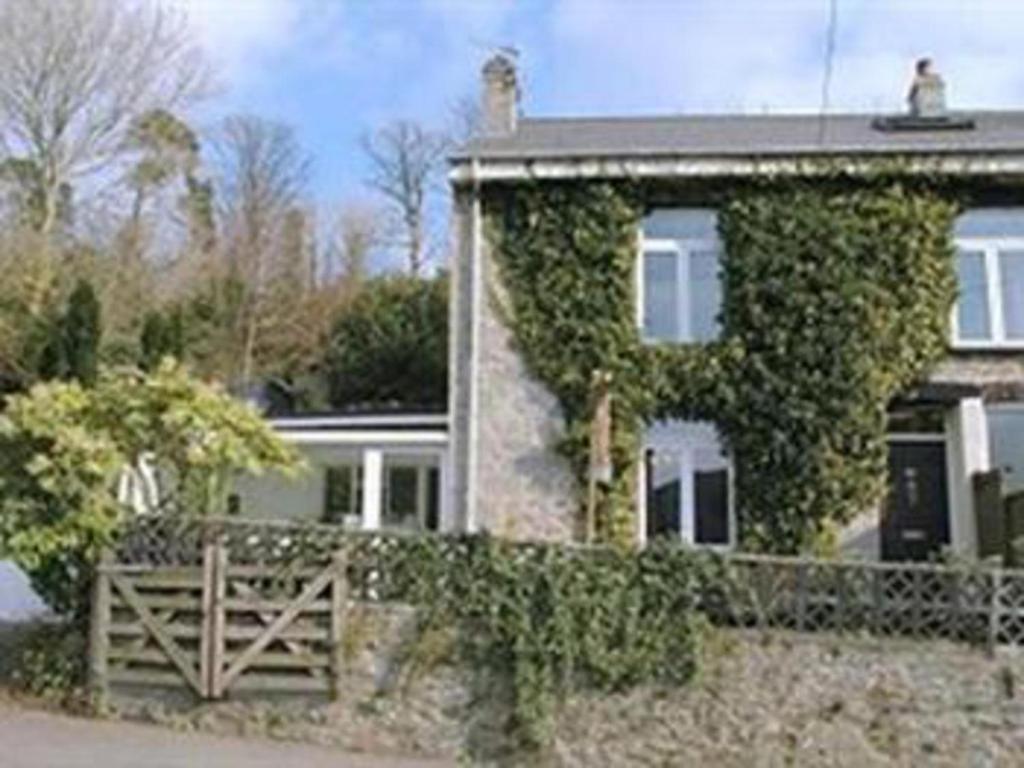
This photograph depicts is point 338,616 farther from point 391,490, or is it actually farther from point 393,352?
point 393,352

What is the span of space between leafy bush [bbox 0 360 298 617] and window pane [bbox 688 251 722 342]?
6603 millimetres

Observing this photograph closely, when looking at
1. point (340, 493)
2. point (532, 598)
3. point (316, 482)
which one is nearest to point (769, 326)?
point (532, 598)

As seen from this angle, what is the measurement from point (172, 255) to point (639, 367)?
2151 cm

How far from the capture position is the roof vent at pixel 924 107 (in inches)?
A: 833

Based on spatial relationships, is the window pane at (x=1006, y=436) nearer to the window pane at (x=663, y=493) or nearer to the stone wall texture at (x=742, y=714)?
the window pane at (x=663, y=493)

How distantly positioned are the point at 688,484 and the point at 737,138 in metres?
5.72

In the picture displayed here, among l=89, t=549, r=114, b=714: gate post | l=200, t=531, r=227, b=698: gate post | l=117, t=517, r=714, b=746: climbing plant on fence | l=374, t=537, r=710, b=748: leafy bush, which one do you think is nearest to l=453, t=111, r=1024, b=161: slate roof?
l=117, t=517, r=714, b=746: climbing plant on fence

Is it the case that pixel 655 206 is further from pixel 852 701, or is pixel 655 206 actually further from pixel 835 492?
pixel 852 701

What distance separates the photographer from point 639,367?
18.8 meters


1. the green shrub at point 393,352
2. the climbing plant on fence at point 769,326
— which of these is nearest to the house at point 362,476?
the climbing plant on fence at point 769,326

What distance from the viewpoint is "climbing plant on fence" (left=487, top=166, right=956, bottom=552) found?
18172mm

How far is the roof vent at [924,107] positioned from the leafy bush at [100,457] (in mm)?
11703

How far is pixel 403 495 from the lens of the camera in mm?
22281

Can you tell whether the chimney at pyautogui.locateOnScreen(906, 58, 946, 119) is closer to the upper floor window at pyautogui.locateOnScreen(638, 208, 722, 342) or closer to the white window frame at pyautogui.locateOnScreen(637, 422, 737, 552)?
the upper floor window at pyautogui.locateOnScreen(638, 208, 722, 342)
